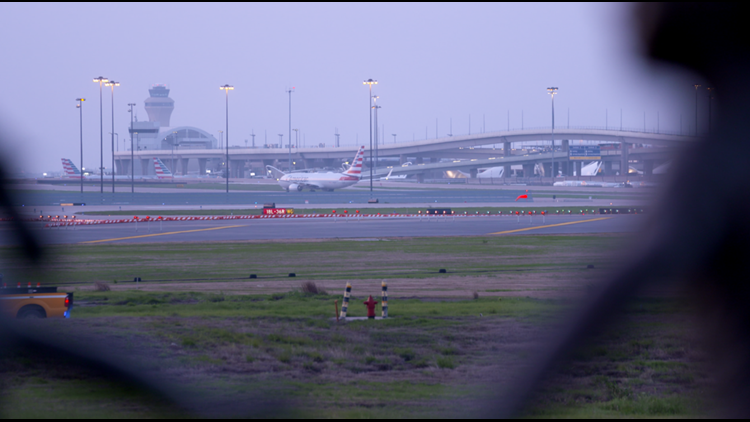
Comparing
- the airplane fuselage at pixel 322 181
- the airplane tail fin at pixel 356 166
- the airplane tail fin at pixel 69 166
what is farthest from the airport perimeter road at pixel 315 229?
the airplane fuselage at pixel 322 181

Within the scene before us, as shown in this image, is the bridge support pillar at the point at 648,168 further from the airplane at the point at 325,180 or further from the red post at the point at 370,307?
the airplane at the point at 325,180

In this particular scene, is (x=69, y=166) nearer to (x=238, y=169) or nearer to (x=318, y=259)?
(x=318, y=259)

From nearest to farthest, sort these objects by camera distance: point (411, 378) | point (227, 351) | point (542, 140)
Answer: point (542, 140), point (411, 378), point (227, 351)

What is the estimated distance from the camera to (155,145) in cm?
18450

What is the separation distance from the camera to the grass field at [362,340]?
2.51 m

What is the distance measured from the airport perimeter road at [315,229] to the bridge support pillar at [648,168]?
28922 mm

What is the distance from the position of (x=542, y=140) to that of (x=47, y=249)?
3073mm

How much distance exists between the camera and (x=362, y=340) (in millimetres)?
9898

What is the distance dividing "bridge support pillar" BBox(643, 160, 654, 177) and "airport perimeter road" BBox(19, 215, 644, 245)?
28922 millimetres

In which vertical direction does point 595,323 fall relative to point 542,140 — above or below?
below

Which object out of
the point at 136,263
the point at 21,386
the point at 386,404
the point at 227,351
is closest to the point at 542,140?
the point at 386,404

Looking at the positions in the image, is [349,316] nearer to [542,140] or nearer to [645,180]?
[542,140]

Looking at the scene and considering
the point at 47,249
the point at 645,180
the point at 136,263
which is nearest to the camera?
the point at 645,180

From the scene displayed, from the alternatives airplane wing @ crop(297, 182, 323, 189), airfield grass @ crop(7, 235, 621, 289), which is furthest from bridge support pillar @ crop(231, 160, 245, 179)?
airfield grass @ crop(7, 235, 621, 289)
